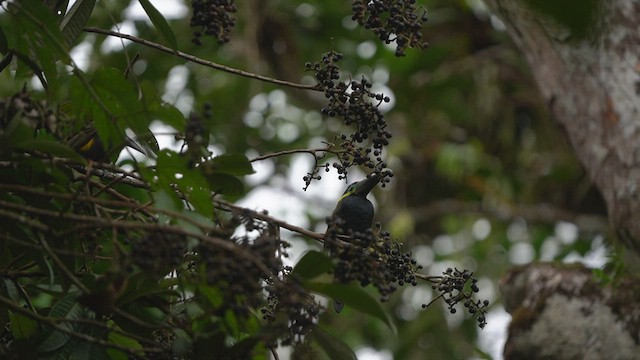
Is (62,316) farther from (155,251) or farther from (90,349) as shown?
(155,251)

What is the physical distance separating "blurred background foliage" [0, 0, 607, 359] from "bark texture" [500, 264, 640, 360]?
123 inches

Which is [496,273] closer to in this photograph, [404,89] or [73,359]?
[404,89]

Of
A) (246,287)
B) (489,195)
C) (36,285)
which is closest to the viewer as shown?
(246,287)

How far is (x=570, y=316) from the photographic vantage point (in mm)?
2330

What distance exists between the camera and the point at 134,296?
1.44 metres

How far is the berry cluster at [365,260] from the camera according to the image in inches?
51.0

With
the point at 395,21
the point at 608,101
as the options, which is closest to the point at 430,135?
the point at 608,101

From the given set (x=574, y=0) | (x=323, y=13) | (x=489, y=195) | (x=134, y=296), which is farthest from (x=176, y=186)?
(x=323, y=13)

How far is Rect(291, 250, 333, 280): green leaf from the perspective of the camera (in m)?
1.32

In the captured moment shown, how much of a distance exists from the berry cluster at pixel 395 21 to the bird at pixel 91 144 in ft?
1.53

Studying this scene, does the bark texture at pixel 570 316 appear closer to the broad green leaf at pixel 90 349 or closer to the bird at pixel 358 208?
the bird at pixel 358 208

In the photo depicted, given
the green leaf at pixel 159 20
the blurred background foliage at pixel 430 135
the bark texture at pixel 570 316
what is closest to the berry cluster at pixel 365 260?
the green leaf at pixel 159 20

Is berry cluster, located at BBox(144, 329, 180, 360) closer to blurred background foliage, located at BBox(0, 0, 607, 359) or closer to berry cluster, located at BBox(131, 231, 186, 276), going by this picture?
berry cluster, located at BBox(131, 231, 186, 276)

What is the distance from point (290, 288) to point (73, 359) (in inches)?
16.3
